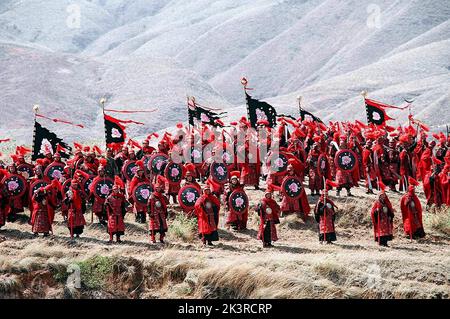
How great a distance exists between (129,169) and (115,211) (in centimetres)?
310

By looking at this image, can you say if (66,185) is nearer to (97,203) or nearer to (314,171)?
(97,203)

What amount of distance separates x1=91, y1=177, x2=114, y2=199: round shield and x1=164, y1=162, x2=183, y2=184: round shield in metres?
2.08

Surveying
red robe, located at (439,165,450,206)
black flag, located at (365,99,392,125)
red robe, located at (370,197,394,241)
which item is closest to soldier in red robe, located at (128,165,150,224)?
red robe, located at (370,197,394,241)

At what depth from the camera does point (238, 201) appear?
18.6 meters

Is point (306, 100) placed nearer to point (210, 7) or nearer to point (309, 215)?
point (309, 215)

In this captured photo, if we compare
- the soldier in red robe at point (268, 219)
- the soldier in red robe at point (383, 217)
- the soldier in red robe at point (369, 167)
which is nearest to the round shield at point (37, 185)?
the soldier in red robe at point (268, 219)

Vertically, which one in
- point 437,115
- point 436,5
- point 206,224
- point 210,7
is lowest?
point 206,224

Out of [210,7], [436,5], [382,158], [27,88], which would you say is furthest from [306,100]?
[210,7]

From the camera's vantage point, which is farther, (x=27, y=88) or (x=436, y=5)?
(x=436, y=5)

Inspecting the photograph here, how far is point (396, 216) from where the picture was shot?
19.9 meters

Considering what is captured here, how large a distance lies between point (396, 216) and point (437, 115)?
24.5 meters

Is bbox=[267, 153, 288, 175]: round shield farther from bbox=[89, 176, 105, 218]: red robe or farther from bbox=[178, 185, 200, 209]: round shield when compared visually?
bbox=[89, 176, 105, 218]: red robe

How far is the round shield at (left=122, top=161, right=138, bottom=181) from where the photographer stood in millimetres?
20375

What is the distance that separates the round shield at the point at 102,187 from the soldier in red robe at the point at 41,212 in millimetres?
1224
